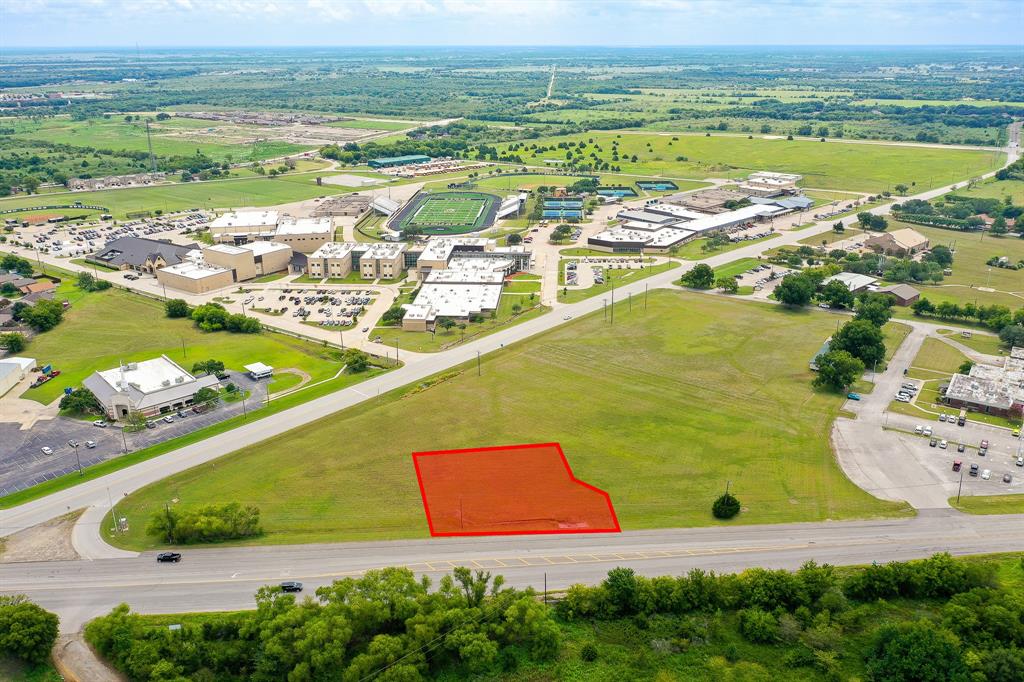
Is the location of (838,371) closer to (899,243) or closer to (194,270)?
(899,243)

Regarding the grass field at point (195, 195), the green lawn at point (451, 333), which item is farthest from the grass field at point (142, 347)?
the grass field at point (195, 195)

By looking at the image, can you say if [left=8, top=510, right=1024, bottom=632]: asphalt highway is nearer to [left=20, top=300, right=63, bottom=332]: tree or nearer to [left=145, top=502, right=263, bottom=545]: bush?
[left=145, top=502, right=263, bottom=545]: bush

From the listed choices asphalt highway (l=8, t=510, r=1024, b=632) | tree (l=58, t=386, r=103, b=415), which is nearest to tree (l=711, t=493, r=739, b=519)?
asphalt highway (l=8, t=510, r=1024, b=632)

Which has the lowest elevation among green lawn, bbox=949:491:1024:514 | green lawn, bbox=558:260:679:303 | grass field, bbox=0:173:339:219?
green lawn, bbox=949:491:1024:514

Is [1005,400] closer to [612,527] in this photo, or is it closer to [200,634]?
[612,527]

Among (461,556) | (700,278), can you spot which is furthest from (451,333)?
(461,556)

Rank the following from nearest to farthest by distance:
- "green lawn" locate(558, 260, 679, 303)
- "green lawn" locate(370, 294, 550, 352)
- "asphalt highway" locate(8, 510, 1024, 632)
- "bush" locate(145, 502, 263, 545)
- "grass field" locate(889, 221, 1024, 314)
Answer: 1. "asphalt highway" locate(8, 510, 1024, 632)
2. "bush" locate(145, 502, 263, 545)
3. "green lawn" locate(370, 294, 550, 352)
4. "grass field" locate(889, 221, 1024, 314)
5. "green lawn" locate(558, 260, 679, 303)

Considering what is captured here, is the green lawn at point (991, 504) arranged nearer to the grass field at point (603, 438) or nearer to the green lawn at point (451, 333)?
the grass field at point (603, 438)
